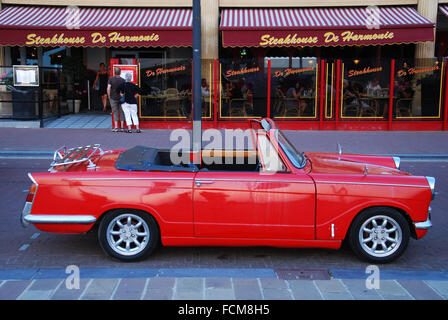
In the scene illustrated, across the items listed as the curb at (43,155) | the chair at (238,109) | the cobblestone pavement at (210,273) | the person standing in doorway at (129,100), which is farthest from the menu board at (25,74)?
the cobblestone pavement at (210,273)

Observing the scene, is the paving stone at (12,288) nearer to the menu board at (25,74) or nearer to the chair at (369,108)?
the menu board at (25,74)

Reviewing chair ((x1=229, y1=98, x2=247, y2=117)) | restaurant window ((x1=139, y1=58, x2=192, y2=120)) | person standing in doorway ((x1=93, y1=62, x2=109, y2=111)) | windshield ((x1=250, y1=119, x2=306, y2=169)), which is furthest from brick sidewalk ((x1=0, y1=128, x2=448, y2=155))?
windshield ((x1=250, y1=119, x2=306, y2=169))

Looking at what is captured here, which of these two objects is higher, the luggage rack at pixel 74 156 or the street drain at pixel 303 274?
the luggage rack at pixel 74 156

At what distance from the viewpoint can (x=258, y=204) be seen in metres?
4.48

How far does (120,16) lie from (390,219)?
1402 cm

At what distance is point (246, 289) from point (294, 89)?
12166 mm

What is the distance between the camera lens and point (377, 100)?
15430mm

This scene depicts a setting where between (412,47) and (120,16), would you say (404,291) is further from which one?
(412,47)

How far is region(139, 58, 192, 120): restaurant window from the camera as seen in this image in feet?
49.9

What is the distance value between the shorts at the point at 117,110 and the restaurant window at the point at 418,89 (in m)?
8.73

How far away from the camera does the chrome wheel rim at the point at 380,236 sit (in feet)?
14.8

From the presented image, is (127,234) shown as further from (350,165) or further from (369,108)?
(369,108)

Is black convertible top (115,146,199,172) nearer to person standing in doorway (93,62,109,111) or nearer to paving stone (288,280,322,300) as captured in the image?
paving stone (288,280,322,300)

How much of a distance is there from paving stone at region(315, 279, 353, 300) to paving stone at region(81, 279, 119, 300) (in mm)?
1708
